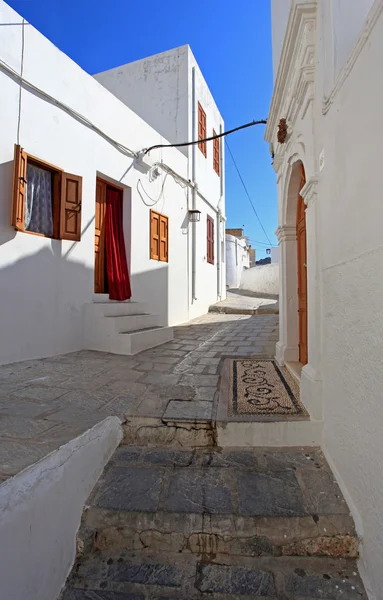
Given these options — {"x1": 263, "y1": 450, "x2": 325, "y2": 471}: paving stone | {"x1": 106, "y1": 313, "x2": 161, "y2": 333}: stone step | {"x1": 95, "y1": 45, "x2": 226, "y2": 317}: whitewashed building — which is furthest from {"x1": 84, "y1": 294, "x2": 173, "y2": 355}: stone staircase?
{"x1": 95, "y1": 45, "x2": 226, "y2": 317}: whitewashed building

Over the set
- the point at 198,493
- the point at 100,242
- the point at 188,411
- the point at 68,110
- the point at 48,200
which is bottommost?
the point at 198,493

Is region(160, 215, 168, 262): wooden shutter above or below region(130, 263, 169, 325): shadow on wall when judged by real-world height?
above

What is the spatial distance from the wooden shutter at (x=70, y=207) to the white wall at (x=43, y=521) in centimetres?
367

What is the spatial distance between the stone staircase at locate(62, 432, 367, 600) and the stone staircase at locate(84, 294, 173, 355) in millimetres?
2841

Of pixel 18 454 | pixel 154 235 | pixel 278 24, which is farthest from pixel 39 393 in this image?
pixel 278 24

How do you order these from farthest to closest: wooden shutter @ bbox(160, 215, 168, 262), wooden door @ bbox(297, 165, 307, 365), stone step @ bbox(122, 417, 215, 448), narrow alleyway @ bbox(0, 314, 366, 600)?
wooden shutter @ bbox(160, 215, 168, 262) < wooden door @ bbox(297, 165, 307, 365) < stone step @ bbox(122, 417, 215, 448) < narrow alleyway @ bbox(0, 314, 366, 600)

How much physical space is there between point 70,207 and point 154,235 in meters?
2.45

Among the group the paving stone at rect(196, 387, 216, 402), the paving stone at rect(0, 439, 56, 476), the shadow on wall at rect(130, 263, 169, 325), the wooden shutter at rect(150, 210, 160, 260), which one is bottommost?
the paving stone at rect(0, 439, 56, 476)

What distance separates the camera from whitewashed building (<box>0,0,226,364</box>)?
3.99 m

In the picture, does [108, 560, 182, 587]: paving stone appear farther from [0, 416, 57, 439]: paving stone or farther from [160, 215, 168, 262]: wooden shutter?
[160, 215, 168, 262]: wooden shutter

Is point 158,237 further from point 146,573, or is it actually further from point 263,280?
point 263,280

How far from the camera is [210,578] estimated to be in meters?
1.49

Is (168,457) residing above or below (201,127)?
below

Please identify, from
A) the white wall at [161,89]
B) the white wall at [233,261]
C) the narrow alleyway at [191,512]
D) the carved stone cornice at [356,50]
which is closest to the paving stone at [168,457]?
the narrow alleyway at [191,512]
